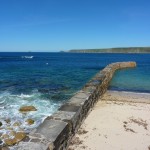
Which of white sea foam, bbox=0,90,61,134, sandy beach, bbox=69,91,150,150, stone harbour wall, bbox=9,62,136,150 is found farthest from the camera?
white sea foam, bbox=0,90,61,134

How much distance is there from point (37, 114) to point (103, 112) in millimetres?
3684

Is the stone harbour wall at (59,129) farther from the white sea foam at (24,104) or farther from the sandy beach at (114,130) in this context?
the white sea foam at (24,104)

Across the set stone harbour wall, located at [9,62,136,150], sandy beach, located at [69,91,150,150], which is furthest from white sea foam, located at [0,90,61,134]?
sandy beach, located at [69,91,150,150]

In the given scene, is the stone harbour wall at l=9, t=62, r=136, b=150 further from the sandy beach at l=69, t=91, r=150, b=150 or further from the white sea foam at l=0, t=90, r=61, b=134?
the white sea foam at l=0, t=90, r=61, b=134

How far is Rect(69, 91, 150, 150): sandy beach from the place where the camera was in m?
5.42

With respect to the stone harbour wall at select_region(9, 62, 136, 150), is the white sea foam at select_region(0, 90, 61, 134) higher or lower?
lower

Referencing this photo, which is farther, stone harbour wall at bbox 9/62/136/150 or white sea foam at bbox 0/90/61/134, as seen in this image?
white sea foam at bbox 0/90/61/134

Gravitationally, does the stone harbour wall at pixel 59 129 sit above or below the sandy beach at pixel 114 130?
above

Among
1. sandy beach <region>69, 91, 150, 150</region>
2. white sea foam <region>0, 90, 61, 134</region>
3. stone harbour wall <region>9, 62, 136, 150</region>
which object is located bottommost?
white sea foam <region>0, 90, 61, 134</region>

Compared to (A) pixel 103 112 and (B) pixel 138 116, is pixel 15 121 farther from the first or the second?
(B) pixel 138 116

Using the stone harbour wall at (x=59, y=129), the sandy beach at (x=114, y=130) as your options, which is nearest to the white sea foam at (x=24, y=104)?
the stone harbour wall at (x=59, y=129)

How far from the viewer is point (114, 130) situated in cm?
634

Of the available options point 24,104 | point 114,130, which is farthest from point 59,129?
point 24,104

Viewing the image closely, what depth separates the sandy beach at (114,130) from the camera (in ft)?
17.8
